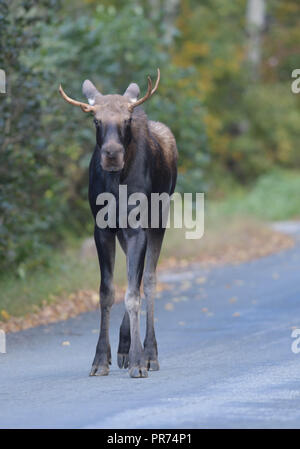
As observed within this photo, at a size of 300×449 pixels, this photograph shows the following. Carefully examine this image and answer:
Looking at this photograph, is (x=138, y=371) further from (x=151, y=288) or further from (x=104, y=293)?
(x=151, y=288)

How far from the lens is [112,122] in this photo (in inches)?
372

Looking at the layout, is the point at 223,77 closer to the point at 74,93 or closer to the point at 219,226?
the point at 219,226

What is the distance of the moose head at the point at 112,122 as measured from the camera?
9.28m

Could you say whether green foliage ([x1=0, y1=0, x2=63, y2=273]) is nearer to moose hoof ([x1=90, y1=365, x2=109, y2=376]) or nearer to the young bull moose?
the young bull moose

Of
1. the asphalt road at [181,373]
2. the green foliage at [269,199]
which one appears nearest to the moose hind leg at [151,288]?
the asphalt road at [181,373]

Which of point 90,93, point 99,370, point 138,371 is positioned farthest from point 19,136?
point 138,371

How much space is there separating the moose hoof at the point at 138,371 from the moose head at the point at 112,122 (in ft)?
5.47

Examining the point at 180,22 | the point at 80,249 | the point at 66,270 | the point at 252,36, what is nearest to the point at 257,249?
the point at 80,249

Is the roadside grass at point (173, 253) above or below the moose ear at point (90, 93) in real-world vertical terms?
above

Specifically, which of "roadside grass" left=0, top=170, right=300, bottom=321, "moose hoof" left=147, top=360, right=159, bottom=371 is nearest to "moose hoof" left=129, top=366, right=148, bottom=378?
"moose hoof" left=147, top=360, right=159, bottom=371

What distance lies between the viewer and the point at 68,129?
17328 millimetres

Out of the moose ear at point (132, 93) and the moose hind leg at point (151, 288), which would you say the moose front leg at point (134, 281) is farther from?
the moose ear at point (132, 93)

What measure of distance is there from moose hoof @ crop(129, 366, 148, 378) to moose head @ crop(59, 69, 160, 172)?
65.7 inches

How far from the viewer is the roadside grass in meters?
15.5
